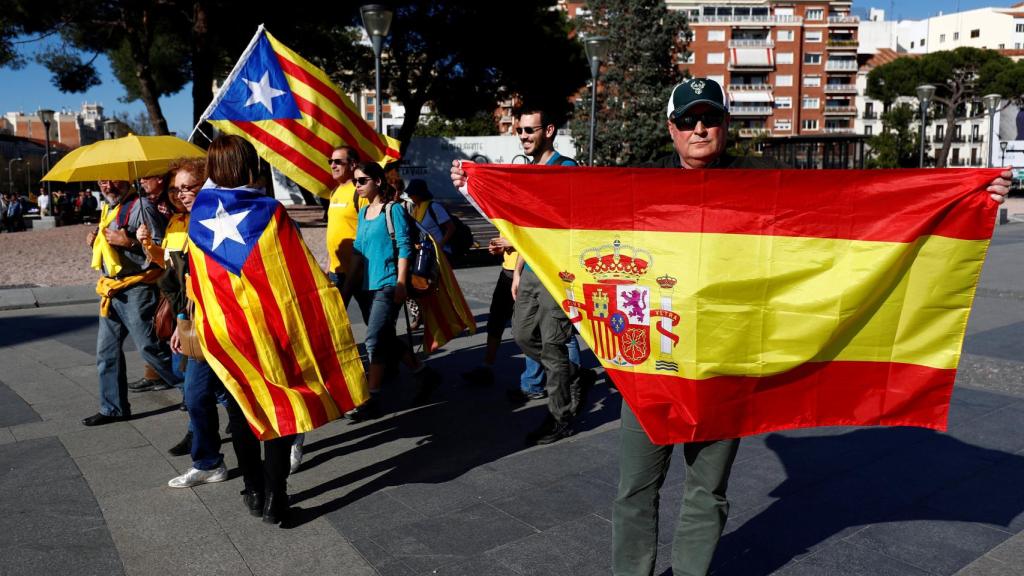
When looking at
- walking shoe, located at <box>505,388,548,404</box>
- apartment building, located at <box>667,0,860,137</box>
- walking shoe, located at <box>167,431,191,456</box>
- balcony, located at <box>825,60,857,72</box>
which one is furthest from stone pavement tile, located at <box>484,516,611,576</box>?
balcony, located at <box>825,60,857,72</box>

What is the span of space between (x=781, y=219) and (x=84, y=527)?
3360 mm

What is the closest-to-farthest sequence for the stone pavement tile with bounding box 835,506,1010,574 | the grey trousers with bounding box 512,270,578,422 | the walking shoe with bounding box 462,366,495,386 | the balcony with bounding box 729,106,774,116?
1. the stone pavement tile with bounding box 835,506,1010,574
2. the grey trousers with bounding box 512,270,578,422
3. the walking shoe with bounding box 462,366,495,386
4. the balcony with bounding box 729,106,774,116

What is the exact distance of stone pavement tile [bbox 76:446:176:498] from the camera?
426 cm

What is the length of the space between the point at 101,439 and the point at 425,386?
84.7 inches

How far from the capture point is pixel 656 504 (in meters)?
2.91

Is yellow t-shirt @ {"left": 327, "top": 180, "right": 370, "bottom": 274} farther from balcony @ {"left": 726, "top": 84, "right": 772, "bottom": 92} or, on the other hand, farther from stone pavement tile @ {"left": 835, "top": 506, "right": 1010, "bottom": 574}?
balcony @ {"left": 726, "top": 84, "right": 772, "bottom": 92}

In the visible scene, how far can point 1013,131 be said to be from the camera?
50.3 metres

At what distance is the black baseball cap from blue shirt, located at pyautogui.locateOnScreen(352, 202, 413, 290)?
2823 millimetres

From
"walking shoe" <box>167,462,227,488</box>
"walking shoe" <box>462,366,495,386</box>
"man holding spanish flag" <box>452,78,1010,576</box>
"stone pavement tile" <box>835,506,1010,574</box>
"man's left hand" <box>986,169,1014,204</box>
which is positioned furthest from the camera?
"walking shoe" <box>462,366,495,386</box>

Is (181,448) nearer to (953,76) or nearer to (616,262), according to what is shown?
(616,262)

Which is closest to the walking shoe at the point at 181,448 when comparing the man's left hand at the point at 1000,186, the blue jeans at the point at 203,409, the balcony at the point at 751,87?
the blue jeans at the point at 203,409

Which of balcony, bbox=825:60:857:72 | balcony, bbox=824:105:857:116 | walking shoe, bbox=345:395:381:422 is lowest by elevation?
walking shoe, bbox=345:395:381:422

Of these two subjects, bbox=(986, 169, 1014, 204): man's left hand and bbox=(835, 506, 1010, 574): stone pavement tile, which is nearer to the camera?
bbox=(986, 169, 1014, 204): man's left hand

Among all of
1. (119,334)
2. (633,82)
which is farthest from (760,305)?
(633,82)
